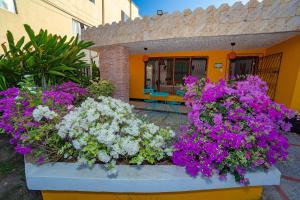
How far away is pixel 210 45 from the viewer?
5344mm

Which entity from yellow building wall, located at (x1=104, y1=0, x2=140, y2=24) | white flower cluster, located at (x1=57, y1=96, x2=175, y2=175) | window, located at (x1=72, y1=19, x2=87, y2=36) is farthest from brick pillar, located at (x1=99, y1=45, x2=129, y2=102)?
yellow building wall, located at (x1=104, y1=0, x2=140, y2=24)

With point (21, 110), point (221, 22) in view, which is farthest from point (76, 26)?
point (21, 110)

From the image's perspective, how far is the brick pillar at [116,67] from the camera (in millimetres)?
5409

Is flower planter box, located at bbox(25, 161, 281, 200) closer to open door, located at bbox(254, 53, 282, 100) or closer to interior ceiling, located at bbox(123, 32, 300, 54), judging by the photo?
interior ceiling, located at bbox(123, 32, 300, 54)

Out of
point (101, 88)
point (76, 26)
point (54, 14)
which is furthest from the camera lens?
point (76, 26)

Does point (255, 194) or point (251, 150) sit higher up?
point (251, 150)

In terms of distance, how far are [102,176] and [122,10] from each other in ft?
49.7

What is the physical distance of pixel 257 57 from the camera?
595 cm

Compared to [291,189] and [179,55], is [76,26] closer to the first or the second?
[179,55]

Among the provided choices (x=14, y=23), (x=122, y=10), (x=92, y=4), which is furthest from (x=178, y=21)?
(x=122, y=10)

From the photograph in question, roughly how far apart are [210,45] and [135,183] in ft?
18.0

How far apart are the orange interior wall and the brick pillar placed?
5.18m

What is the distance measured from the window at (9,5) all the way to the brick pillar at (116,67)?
3.81m

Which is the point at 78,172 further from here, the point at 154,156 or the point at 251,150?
the point at 251,150
